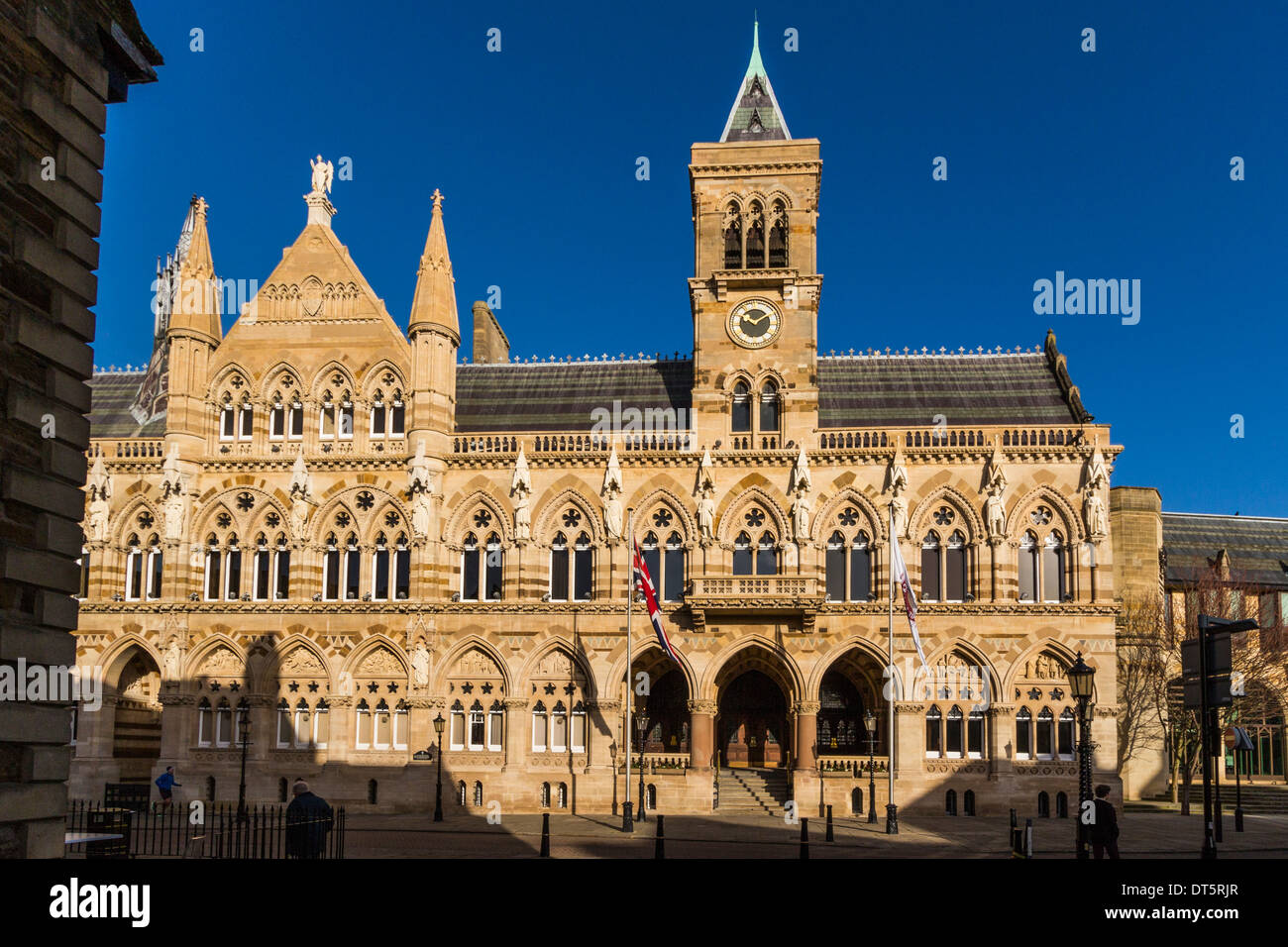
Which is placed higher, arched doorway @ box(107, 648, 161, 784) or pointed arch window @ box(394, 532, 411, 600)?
pointed arch window @ box(394, 532, 411, 600)

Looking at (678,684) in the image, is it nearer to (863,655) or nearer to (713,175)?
(863,655)

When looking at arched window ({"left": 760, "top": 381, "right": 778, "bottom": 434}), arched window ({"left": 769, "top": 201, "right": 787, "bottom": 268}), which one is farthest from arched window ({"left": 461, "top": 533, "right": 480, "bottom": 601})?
arched window ({"left": 769, "top": 201, "right": 787, "bottom": 268})

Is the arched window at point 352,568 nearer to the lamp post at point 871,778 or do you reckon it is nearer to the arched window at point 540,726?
the arched window at point 540,726

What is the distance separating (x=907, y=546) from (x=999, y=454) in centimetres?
468

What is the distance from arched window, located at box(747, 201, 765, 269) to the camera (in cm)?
4919

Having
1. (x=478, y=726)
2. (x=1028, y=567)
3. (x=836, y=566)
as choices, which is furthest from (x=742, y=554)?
(x=478, y=726)

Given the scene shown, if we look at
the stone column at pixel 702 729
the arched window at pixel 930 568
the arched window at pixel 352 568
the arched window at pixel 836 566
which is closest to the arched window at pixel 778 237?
the arched window at pixel 836 566

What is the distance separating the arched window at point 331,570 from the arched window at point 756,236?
19.4m

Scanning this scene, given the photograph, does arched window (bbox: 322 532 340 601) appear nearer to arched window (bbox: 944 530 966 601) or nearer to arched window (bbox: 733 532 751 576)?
arched window (bbox: 733 532 751 576)

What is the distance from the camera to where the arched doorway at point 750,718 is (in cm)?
4878

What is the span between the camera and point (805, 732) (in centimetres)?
4409

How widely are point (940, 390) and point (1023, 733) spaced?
1366 cm

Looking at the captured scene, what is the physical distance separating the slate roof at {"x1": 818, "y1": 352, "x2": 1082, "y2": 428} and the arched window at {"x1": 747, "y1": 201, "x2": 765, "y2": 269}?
5.56 m
